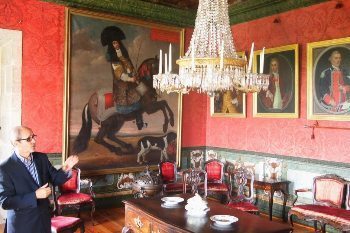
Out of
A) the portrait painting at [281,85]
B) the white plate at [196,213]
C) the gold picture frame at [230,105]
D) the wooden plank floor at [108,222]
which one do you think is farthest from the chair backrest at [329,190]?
the white plate at [196,213]

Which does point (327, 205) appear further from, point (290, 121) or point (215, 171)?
point (215, 171)

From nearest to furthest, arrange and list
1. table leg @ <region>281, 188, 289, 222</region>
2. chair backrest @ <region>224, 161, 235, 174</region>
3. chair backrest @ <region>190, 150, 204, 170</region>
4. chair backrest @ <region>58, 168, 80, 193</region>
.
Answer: chair backrest @ <region>58, 168, 80, 193</region> < table leg @ <region>281, 188, 289, 222</region> < chair backrest @ <region>224, 161, 235, 174</region> < chair backrest @ <region>190, 150, 204, 170</region>

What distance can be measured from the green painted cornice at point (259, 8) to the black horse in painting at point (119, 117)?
2.00 metres

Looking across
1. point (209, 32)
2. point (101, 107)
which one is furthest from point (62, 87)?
point (209, 32)

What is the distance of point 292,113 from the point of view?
6.85m

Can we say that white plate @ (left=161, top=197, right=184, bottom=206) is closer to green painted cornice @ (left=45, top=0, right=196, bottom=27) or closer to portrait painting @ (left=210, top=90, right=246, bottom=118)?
portrait painting @ (left=210, top=90, right=246, bottom=118)

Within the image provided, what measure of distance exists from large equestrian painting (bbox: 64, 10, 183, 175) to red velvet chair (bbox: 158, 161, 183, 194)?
1.83 ft

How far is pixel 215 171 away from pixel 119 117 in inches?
88.7

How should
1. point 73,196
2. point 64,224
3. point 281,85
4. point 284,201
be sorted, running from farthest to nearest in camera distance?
point 281,85 < point 284,201 < point 73,196 < point 64,224

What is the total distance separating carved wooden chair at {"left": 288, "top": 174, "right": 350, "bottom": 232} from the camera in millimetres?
5219

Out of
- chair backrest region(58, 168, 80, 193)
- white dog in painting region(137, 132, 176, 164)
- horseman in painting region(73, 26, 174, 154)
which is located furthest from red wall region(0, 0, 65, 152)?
white dog in painting region(137, 132, 176, 164)

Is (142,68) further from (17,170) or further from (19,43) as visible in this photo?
(17,170)

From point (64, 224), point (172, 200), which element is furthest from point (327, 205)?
point (64, 224)

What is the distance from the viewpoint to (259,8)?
748 centimetres
